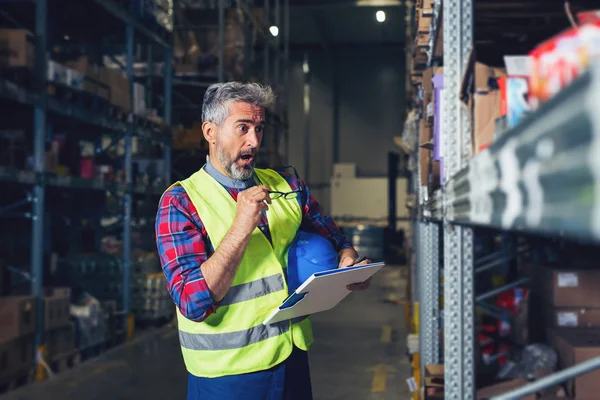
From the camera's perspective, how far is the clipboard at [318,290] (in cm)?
208

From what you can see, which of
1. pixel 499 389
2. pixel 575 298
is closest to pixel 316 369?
pixel 499 389

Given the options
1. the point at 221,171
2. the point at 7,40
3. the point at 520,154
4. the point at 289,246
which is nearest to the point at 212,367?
the point at 289,246

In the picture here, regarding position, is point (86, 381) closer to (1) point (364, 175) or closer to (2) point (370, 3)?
(2) point (370, 3)

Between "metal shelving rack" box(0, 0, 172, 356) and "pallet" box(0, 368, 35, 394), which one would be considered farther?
"metal shelving rack" box(0, 0, 172, 356)

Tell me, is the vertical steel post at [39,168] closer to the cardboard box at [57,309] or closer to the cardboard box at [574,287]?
the cardboard box at [57,309]

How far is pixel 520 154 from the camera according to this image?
0.93 meters

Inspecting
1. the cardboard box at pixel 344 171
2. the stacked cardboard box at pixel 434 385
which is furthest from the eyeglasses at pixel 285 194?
the cardboard box at pixel 344 171

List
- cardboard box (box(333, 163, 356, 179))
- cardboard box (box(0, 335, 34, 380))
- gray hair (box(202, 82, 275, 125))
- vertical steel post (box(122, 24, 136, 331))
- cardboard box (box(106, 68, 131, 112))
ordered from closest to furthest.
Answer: gray hair (box(202, 82, 275, 125))
cardboard box (box(0, 335, 34, 380))
cardboard box (box(106, 68, 131, 112))
vertical steel post (box(122, 24, 136, 331))
cardboard box (box(333, 163, 356, 179))

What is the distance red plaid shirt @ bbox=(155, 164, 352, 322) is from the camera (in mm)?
2053

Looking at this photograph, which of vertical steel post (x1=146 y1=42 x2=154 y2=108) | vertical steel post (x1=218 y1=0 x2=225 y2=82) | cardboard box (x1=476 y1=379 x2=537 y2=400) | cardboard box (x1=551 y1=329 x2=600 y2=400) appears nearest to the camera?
cardboard box (x1=551 y1=329 x2=600 y2=400)

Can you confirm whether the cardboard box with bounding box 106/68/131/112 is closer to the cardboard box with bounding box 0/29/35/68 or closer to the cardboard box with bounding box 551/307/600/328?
the cardboard box with bounding box 0/29/35/68

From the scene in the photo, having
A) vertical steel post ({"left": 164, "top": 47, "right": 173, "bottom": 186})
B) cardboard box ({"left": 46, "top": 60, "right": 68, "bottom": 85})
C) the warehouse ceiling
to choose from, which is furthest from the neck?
the warehouse ceiling

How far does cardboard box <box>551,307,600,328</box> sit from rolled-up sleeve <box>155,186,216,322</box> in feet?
9.48

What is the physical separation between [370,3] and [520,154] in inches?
772
